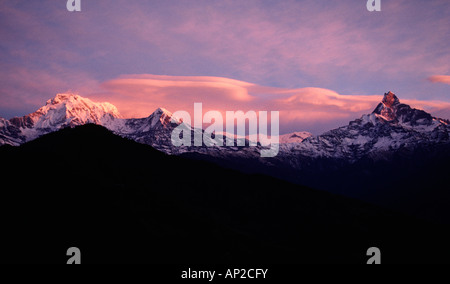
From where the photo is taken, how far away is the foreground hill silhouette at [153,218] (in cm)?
9331

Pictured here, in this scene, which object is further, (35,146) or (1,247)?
(35,146)

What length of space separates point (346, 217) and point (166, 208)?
101 meters

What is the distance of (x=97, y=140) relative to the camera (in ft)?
597

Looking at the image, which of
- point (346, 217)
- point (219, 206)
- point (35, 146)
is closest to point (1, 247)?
point (35, 146)

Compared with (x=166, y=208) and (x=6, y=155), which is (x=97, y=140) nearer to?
(x=6, y=155)

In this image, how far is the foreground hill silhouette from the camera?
93312 mm

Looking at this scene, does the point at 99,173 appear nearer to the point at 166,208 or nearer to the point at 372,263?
the point at 166,208

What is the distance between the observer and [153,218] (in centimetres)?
11206

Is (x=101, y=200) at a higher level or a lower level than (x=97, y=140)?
lower
